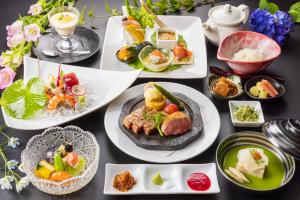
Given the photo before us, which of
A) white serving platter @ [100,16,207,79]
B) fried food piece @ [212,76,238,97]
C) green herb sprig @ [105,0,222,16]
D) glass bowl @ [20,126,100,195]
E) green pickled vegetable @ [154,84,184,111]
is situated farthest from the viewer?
green herb sprig @ [105,0,222,16]

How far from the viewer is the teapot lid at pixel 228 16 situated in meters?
2.25

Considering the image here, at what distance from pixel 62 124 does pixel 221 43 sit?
0.91 metres

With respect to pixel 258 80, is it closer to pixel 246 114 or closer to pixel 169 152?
pixel 246 114

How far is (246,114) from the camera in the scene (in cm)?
192

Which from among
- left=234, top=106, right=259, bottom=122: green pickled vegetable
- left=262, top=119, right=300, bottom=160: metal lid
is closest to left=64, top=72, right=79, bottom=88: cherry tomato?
left=234, top=106, right=259, bottom=122: green pickled vegetable

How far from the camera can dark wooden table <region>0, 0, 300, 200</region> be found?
162cm

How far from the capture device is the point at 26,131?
Answer: 1862mm

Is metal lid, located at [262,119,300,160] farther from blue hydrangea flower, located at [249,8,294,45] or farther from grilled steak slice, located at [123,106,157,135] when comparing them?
blue hydrangea flower, located at [249,8,294,45]

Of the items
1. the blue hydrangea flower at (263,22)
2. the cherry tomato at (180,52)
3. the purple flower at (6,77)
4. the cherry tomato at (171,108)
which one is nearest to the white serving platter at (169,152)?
A: the cherry tomato at (171,108)

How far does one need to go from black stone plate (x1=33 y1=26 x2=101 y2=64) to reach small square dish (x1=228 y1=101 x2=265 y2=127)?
83cm

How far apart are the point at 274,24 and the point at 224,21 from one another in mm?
298

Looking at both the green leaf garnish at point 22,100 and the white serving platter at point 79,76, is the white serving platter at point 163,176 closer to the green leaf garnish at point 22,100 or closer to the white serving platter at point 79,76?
the white serving platter at point 79,76

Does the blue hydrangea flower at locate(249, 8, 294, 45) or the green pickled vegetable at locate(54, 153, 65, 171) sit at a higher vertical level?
the blue hydrangea flower at locate(249, 8, 294, 45)

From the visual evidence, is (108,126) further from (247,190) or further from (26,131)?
(247,190)
